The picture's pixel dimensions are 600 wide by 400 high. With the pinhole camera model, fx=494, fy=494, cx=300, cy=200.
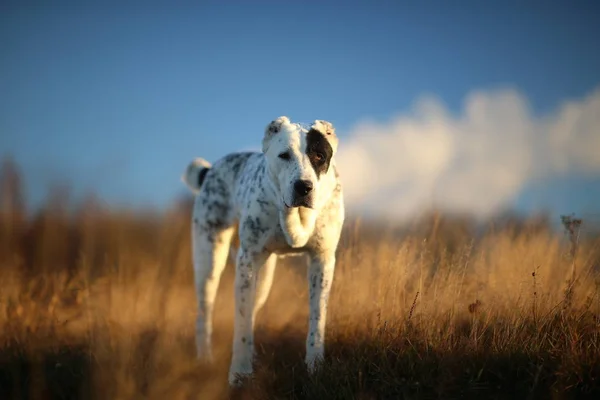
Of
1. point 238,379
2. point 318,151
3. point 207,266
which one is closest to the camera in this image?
point 318,151

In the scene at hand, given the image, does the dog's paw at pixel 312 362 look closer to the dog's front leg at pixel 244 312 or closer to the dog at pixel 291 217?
the dog at pixel 291 217

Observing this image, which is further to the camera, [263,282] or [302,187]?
[263,282]

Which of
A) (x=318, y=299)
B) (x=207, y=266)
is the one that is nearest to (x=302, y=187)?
(x=318, y=299)

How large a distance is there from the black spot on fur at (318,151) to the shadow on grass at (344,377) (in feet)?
4.99

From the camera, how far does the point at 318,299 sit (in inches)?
170

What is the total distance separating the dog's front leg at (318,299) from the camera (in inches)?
165

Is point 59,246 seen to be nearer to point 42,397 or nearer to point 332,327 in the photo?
point 42,397

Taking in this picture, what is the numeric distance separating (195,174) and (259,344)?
231 centimetres

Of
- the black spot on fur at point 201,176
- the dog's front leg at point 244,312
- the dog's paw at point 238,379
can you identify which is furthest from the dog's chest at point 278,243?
the black spot on fur at point 201,176

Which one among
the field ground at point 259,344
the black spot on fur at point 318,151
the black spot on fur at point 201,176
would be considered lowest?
the field ground at point 259,344

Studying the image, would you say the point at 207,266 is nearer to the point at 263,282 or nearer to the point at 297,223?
the point at 263,282

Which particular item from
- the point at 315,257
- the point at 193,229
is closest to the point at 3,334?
the point at 193,229

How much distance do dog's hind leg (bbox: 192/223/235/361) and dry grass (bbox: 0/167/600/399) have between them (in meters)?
0.42

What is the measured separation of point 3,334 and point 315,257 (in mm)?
2667
